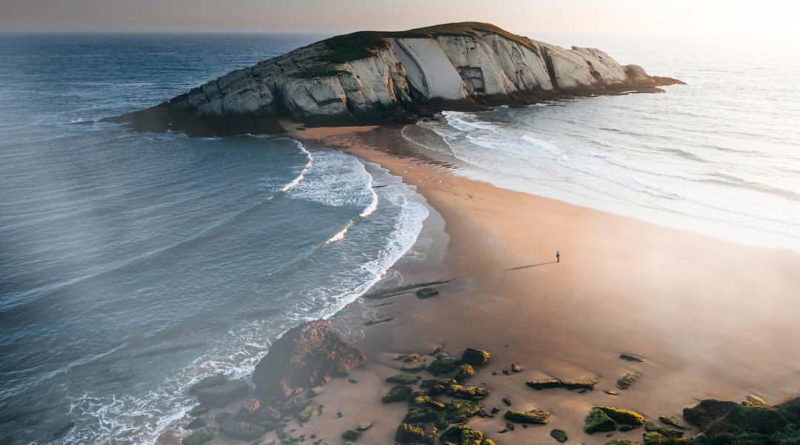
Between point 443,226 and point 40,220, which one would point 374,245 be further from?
point 40,220

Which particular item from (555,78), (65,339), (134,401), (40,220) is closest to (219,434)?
(134,401)

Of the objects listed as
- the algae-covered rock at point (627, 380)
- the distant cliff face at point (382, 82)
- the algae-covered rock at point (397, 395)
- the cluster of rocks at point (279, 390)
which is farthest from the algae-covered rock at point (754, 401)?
the distant cliff face at point (382, 82)

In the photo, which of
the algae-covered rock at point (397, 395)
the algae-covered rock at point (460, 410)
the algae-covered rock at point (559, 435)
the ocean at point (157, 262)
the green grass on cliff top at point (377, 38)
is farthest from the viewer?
the green grass on cliff top at point (377, 38)

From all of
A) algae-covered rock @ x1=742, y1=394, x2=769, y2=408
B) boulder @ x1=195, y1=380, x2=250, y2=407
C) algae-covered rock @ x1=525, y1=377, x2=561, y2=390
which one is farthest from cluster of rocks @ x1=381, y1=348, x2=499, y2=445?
algae-covered rock @ x1=742, y1=394, x2=769, y2=408

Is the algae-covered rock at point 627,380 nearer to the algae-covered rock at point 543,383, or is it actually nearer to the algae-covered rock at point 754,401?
the algae-covered rock at point 543,383

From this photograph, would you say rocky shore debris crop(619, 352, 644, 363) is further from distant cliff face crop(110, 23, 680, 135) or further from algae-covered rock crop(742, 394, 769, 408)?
distant cliff face crop(110, 23, 680, 135)
